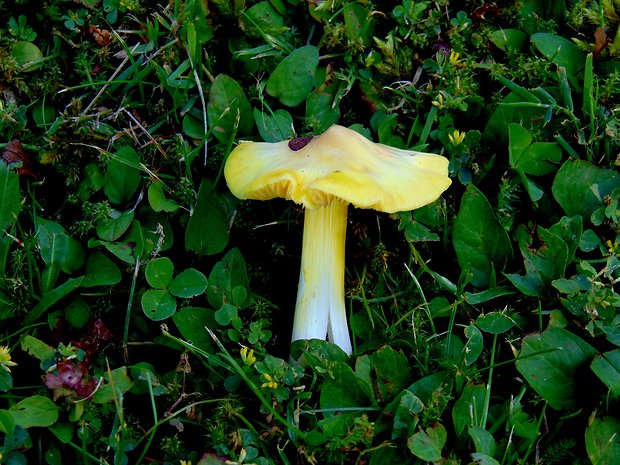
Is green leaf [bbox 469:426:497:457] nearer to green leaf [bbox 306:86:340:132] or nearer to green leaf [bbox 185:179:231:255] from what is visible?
green leaf [bbox 185:179:231:255]

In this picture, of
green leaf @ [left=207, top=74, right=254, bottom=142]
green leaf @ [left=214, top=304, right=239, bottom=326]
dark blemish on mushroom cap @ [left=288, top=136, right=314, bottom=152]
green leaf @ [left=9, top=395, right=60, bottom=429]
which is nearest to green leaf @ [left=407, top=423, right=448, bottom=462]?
green leaf @ [left=214, top=304, right=239, bottom=326]

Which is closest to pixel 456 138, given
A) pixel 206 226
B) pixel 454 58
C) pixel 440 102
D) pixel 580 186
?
pixel 440 102

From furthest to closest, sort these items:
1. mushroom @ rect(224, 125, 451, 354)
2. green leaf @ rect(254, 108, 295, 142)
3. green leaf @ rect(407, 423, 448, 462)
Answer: green leaf @ rect(254, 108, 295, 142)
mushroom @ rect(224, 125, 451, 354)
green leaf @ rect(407, 423, 448, 462)

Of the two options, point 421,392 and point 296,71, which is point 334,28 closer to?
point 296,71

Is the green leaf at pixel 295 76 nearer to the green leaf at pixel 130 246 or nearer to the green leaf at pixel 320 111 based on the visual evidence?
the green leaf at pixel 320 111

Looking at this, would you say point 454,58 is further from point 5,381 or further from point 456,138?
point 5,381
